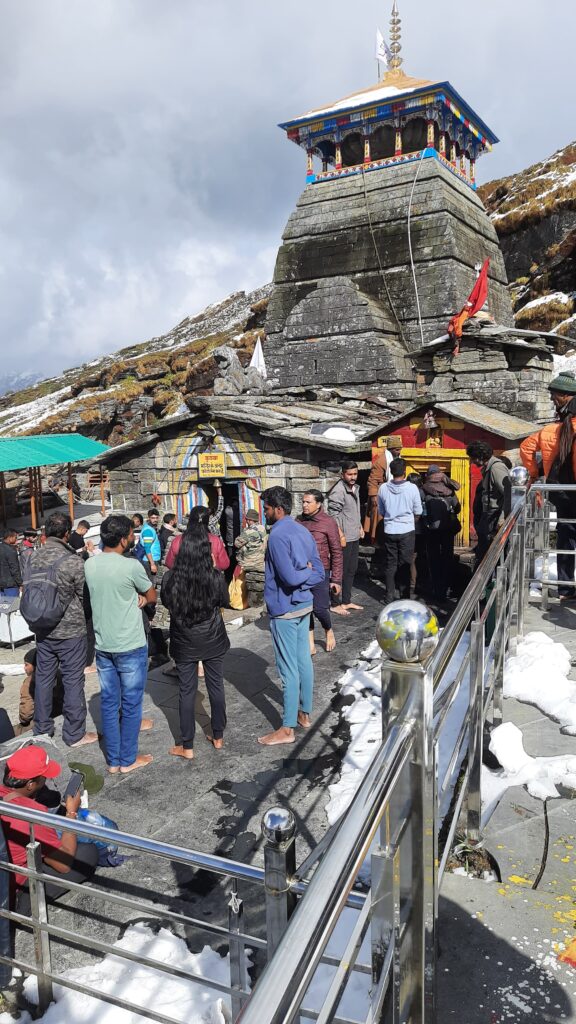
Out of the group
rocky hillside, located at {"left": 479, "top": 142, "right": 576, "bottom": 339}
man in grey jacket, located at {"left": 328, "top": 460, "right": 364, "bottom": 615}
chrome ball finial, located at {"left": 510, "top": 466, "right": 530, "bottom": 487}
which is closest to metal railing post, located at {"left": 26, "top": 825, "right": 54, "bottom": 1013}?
chrome ball finial, located at {"left": 510, "top": 466, "right": 530, "bottom": 487}

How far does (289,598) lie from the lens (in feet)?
17.2

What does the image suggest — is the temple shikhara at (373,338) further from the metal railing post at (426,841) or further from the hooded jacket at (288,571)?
the metal railing post at (426,841)

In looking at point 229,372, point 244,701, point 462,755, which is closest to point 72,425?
point 229,372

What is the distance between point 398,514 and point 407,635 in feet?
21.5

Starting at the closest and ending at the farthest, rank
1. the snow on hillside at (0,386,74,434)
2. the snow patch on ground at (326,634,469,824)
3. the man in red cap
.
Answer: the man in red cap
the snow patch on ground at (326,634,469,824)
the snow on hillside at (0,386,74,434)

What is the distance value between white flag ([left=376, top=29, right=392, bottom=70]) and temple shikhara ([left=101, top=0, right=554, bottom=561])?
153 millimetres

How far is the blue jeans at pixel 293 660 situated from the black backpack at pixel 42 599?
182 centimetres

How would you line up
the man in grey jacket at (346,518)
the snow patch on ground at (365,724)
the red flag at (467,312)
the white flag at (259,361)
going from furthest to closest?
the white flag at (259,361) → the red flag at (467,312) → the man in grey jacket at (346,518) → the snow patch on ground at (365,724)

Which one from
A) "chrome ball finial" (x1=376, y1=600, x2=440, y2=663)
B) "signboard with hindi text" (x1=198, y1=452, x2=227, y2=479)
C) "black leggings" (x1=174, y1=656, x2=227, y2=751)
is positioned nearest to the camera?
"chrome ball finial" (x1=376, y1=600, x2=440, y2=663)

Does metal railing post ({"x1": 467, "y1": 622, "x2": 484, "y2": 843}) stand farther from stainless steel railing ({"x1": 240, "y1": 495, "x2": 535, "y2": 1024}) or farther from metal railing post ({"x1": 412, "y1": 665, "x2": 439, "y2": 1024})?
metal railing post ({"x1": 412, "y1": 665, "x2": 439, "y2": 1024})

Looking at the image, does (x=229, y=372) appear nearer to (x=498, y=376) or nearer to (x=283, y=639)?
(x=498, y=376)

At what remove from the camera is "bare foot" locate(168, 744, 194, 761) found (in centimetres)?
525

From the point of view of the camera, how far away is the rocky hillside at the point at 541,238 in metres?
24.7

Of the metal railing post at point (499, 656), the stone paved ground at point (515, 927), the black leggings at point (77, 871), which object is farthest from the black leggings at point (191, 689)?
the stone paved ground at point (515, 927)
